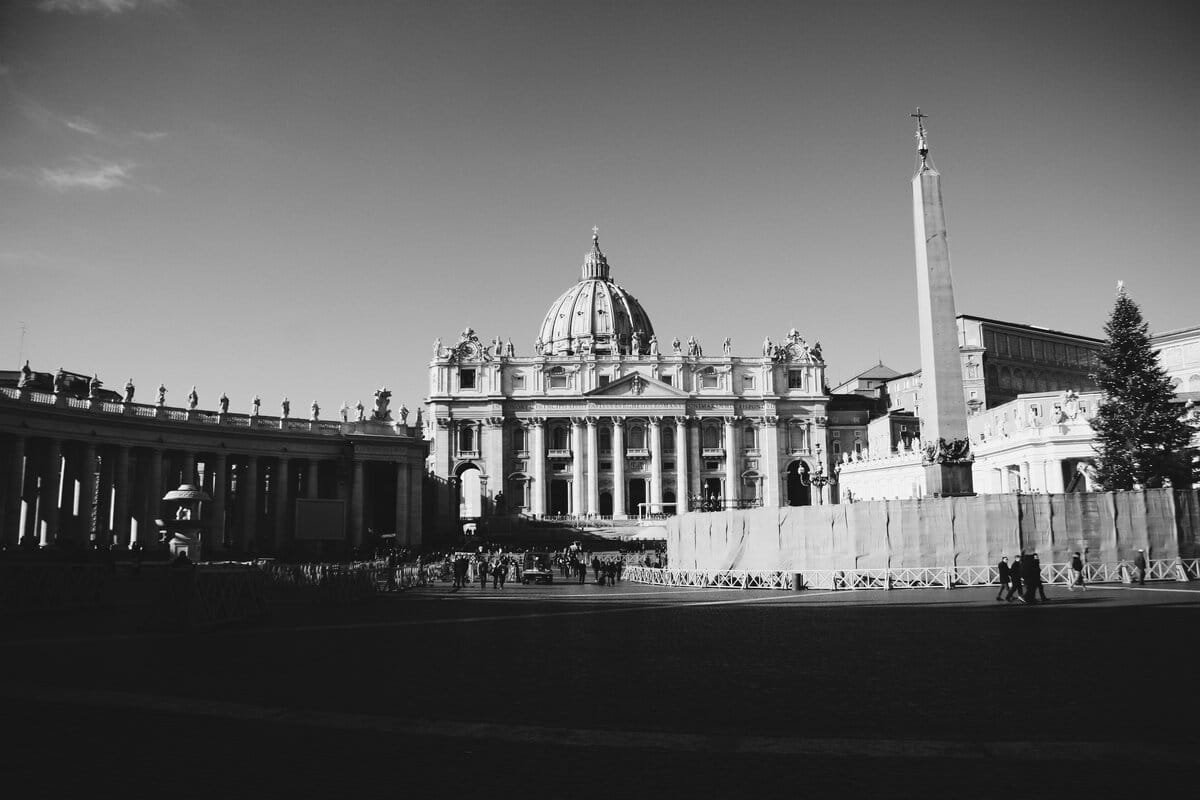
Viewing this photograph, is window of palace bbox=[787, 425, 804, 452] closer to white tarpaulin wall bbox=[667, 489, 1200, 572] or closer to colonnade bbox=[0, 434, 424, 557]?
colonnade bbox=[0, 434, 424, 557]

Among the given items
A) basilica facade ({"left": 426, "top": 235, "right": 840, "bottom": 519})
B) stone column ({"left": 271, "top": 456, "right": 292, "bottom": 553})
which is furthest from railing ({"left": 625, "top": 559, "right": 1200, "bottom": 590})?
basilica facade ({"left": 426, "top": 235, "right": 840, "bottom": 519})

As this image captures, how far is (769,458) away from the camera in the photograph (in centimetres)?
10481

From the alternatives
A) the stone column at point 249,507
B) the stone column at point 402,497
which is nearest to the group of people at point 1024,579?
the stone column at point 249,507

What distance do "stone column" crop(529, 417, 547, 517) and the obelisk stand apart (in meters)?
74.8

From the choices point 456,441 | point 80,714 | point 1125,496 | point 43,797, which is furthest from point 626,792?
point 456,441

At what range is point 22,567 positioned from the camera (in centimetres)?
2381

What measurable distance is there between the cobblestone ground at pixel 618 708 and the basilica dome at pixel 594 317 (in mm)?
116425

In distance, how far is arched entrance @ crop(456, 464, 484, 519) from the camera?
10256 centimetres

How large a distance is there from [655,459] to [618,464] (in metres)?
4.12

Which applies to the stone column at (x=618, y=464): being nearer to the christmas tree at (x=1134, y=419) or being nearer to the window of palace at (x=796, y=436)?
the window of palace at (x=796, y=436)

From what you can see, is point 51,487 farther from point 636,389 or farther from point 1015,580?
point 636,389

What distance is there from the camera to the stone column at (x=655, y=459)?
103 metres

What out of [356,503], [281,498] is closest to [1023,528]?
[356,503]

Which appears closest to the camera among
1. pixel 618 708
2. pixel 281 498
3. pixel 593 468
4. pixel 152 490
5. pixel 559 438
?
pixel 618 708
